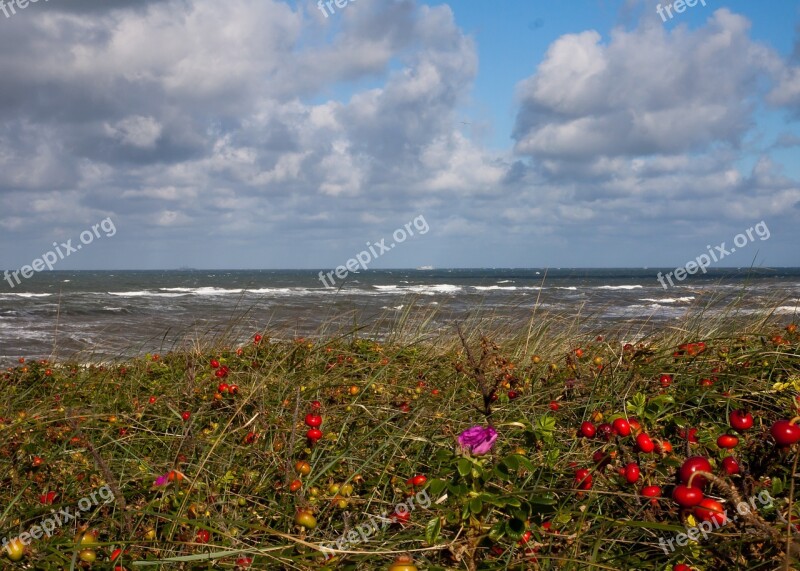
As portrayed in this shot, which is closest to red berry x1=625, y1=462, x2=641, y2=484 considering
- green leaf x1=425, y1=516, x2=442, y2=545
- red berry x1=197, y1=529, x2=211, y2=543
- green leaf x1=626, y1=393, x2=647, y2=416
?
green leaf x1=425, y1=516, x2=442, y2=545

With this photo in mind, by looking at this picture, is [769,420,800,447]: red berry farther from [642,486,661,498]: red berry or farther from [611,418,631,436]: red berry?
[611,418,631,436]: red berry

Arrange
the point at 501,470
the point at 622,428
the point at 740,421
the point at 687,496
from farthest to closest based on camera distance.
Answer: the point at 622,428 < the point at 501,470 < the point at 740,421 < the point at 687,496

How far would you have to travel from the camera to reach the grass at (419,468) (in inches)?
72.6

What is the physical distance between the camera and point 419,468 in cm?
264

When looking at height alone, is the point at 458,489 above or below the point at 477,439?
below

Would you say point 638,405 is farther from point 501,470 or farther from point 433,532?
point 433,532

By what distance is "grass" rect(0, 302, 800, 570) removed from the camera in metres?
1.84

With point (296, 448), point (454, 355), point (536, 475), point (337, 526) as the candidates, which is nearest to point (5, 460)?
point (296, 448)

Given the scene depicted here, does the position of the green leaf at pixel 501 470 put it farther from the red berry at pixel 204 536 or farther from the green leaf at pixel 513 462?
the red berry at pixel 204 536

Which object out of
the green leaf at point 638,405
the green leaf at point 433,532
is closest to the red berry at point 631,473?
the green leaf at point 433,532

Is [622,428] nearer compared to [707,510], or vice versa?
[707,510]

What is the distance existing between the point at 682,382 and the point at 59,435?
3116 mm

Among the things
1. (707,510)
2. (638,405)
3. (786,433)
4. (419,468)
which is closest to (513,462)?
(707,510)

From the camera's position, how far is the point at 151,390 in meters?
4.96
